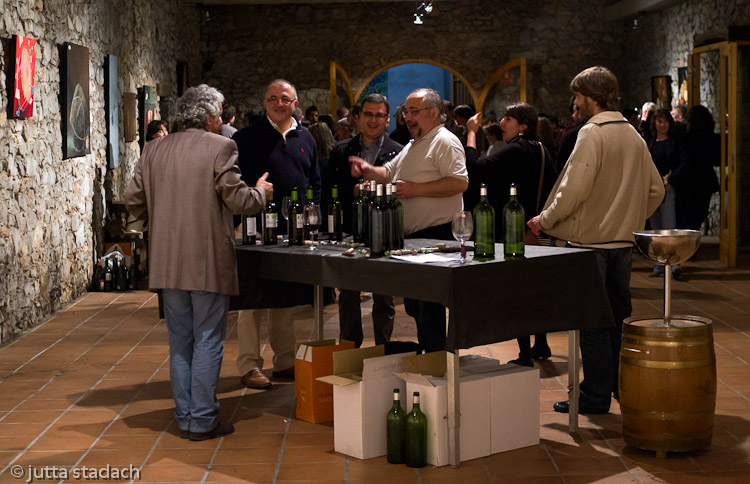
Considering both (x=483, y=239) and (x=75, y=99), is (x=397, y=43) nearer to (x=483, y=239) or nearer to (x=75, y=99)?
(x=75, y=99)

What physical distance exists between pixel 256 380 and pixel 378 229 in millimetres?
1508

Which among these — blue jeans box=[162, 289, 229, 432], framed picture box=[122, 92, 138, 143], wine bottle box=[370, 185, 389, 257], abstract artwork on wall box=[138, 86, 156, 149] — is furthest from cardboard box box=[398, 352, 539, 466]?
abstract artwork on wall box=[138, 86, 156, 149]

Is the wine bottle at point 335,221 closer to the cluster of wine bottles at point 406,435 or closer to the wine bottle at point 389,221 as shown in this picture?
the wine bottle at point 389,221

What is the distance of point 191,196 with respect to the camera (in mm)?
4316

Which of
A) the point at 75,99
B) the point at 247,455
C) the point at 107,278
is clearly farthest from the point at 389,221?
the point at 107,278

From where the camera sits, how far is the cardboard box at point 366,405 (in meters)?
4.13

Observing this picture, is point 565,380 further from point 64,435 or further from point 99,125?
point 99,125

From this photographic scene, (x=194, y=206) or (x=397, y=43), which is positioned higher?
(x=397, y=43)

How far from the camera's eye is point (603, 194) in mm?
4574

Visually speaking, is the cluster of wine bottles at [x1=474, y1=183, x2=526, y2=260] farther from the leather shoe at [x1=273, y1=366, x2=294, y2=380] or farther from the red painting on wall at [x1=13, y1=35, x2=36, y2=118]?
the red painting on wall at [x1=13, y1=35, x2=36, y2=118]

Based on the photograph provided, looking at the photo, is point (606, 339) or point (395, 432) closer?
point (395, 432)

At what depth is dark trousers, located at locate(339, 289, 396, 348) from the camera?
5.83m

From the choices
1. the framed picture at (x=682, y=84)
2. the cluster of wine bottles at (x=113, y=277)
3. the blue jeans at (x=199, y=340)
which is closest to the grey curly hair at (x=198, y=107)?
the blue jeans at (x=199, y=340)

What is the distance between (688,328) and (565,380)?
1.50 meters
